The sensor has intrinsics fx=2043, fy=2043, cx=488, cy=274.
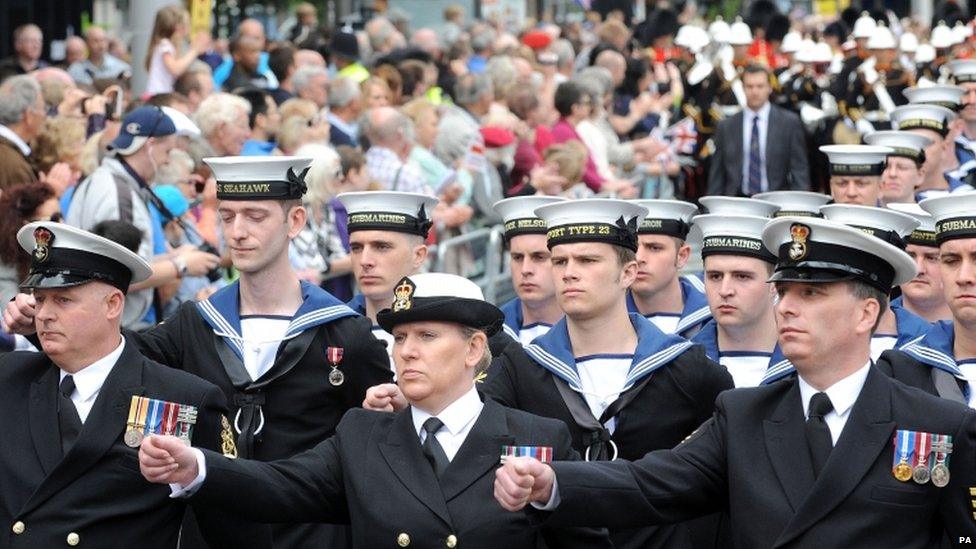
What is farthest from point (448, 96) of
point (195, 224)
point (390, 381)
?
point (390, 381)

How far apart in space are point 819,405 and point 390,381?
8.70 feet

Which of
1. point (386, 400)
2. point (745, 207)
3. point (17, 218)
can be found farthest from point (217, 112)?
point (386, 400)

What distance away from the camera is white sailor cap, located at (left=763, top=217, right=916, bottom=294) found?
6512mm

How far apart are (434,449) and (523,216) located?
149 inches

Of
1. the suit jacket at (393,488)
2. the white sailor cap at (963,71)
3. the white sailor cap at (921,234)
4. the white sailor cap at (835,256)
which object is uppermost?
the white sailor cap at (963,71)

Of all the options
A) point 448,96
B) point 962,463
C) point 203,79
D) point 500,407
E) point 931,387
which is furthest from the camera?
point 448,96

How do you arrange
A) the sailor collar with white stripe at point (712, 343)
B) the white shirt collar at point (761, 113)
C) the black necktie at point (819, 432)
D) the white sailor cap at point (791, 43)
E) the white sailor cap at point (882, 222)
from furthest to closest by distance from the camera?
the white sailor cap at point (791, 43) → the white shirt collar at point (761, 113) → the sailor collar with white stripe at point (712, 343) → the white sailor cap at point (882, 222) → the black necktie at point (819, 432)

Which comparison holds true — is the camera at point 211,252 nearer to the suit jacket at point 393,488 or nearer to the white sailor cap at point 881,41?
the suit jacket at point 393,488

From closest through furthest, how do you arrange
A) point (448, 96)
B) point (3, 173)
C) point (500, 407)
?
point (500, 407) < point (3, 173) < point (448, 96)

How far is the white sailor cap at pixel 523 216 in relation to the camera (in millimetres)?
10438

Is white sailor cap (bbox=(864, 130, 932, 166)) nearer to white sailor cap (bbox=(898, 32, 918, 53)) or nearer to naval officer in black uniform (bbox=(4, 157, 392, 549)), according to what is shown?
naval officer in black uniform (bbox=(4, 157, 392, 549))

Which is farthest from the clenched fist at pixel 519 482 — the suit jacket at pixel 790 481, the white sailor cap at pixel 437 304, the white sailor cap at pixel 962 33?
the white sailor cap at pixel 962 33

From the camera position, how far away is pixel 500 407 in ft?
23.1

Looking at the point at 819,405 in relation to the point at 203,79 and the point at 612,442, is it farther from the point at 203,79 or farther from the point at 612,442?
the point at 203,79
